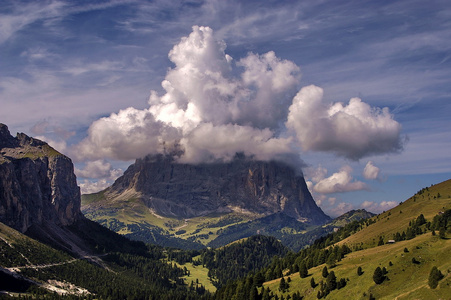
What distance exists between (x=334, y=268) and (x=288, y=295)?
2589cm

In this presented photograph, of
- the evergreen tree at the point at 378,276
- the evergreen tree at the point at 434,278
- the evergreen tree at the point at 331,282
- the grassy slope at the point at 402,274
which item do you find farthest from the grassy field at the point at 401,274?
the evergreen tree at the point at 331,282

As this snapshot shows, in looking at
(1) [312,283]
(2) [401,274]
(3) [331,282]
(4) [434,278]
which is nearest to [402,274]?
(2) [401,274]

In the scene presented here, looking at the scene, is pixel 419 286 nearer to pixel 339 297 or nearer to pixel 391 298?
pixel 391 298

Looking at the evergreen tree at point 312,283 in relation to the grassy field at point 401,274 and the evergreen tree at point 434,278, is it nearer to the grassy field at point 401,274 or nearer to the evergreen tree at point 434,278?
the grassy field at point 401,274

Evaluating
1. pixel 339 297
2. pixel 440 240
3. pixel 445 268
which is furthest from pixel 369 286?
pixel 440 240

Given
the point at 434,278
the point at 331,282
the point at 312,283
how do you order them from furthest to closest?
the point at 312,283
the point at 331,282
the point at 434,278

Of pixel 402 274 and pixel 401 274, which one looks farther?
pixel 401 274

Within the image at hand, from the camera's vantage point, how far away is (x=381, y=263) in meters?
172

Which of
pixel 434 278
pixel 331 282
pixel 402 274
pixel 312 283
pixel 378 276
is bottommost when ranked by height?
pixel 312 283

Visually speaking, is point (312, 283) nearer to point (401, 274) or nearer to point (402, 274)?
point (401, 274)

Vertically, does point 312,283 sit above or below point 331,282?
below

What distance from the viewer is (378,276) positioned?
158 metres

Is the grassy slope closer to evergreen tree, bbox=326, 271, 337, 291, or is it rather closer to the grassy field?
the grassy field

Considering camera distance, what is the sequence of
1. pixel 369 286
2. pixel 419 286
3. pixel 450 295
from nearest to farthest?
pixel 450 295, pixel 419 286, pixel 369 286
